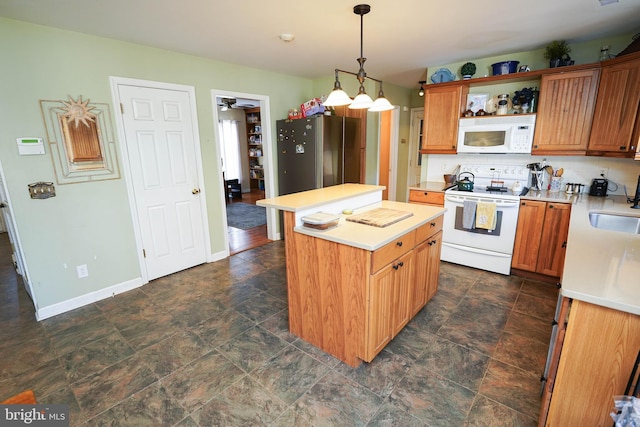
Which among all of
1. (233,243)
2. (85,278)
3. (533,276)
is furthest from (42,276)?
(533,276)

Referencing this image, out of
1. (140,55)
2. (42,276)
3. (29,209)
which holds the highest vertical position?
(140,55)

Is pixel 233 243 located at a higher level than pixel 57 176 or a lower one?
lower

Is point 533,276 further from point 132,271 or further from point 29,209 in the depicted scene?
point 29,209

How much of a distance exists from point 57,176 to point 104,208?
0.44 metres

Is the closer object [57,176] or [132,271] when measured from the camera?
[57,176]

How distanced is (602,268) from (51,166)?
3790 millimetres

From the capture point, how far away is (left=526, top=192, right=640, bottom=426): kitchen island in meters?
1.13

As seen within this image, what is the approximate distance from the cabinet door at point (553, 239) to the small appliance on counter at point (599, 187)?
1.73 ft

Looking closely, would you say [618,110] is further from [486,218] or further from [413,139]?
[413,139]

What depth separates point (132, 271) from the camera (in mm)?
3125

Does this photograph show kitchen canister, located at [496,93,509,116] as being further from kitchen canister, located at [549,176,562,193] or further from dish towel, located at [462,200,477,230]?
dish towel, located at [462,200,477,230]

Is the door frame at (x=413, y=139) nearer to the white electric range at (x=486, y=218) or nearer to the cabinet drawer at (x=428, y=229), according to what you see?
the white electric range at (x=486, y=218)

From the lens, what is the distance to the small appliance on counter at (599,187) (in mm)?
2977

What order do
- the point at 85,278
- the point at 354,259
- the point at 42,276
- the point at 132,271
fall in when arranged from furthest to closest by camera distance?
the point at 132,271
the point at 85,278
the point at 42,276
the point at 354,259
